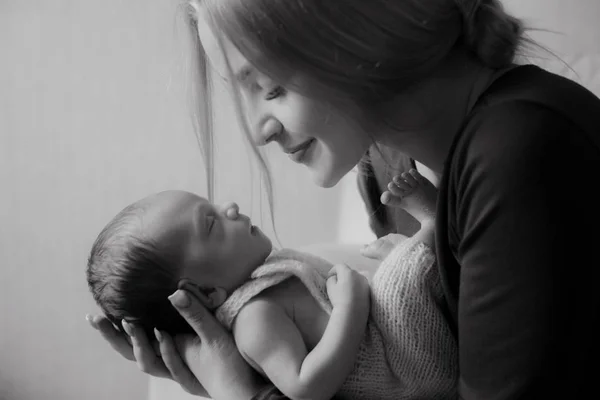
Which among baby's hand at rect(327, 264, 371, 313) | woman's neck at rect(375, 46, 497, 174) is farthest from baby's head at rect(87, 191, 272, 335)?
woman's neck at rect(375, 46, 497, 174)

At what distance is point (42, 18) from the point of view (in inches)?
65.7

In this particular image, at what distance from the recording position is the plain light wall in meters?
1.69

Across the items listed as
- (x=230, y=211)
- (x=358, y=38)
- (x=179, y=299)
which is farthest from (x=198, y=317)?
(x=358, y=38)

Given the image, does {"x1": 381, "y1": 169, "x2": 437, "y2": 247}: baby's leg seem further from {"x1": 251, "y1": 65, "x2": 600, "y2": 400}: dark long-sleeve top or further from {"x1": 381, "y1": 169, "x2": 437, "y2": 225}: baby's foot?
{"x1": 251, "y1": 65, "x2": 600, "y2": 400}: dark long-sleeve top

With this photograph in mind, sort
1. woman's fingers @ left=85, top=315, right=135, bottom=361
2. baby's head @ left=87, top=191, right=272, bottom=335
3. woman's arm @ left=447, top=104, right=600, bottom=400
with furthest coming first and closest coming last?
woman's fingers @ left=85, top=315, right=135, bottom=361, baby's head @ left=87, top=191, right=272, bottom=335, woman's arm @ left=447, top=104, right=600, bottom=400

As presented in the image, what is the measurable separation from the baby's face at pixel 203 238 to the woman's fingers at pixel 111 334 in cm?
17

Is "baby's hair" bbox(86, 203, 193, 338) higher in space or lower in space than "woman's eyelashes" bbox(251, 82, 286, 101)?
lower

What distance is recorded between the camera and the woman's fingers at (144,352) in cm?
88

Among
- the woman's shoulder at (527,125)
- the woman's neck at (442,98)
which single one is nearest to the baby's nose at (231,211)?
the woman's neck at (442,98)

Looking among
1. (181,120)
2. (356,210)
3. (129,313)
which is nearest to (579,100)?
(129,313)

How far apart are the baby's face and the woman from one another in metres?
0.06

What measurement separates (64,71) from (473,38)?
1.24 metres

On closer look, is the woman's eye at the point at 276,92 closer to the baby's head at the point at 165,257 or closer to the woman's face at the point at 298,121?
the woman's face at the point at 298,121

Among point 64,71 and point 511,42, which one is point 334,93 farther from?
point 64,71
